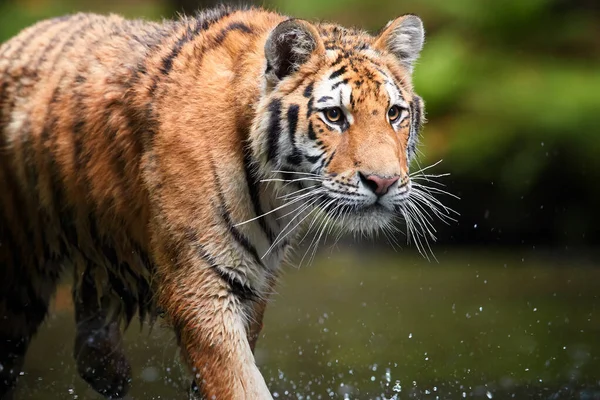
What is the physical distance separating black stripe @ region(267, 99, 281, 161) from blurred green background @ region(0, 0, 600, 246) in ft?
13.2

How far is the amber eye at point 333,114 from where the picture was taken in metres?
3.28

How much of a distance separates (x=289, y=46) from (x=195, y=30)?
1.90ft

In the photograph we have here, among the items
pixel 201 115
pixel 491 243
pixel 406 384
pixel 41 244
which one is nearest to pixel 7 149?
pixel 41 244

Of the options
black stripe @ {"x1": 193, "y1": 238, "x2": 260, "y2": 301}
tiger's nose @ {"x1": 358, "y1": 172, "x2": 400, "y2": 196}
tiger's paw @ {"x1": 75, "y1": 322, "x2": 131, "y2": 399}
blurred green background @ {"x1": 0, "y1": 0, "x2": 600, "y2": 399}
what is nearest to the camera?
tiger's nose @ {"x1": 358, "y1": 172, "x2": 400, "y2": 196}

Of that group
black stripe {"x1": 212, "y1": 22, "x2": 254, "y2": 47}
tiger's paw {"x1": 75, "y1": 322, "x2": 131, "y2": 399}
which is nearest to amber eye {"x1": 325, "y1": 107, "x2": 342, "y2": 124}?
black stripe {"x1": 212, "y1": 22, "x2": 254, "y2": 47}

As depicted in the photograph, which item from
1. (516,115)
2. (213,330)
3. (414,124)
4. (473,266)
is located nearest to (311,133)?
(414,124)

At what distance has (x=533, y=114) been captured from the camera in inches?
300

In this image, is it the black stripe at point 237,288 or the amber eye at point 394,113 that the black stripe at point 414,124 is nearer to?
the amber eye at point 394,113

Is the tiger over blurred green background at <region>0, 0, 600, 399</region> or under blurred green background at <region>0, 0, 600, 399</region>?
over

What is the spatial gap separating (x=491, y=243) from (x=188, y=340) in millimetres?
4656

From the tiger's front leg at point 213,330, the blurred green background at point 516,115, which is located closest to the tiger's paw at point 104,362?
the tiger's front leg at point 213,330

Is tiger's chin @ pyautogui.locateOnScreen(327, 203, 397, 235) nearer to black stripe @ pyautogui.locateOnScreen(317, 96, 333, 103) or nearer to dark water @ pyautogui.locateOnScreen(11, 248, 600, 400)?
black stripe @ pyautogui.locateOnScreen(317, 96, 333, 103)

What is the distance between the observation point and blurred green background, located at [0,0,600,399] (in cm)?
482

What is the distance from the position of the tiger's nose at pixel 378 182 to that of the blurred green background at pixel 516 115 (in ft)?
13.8
